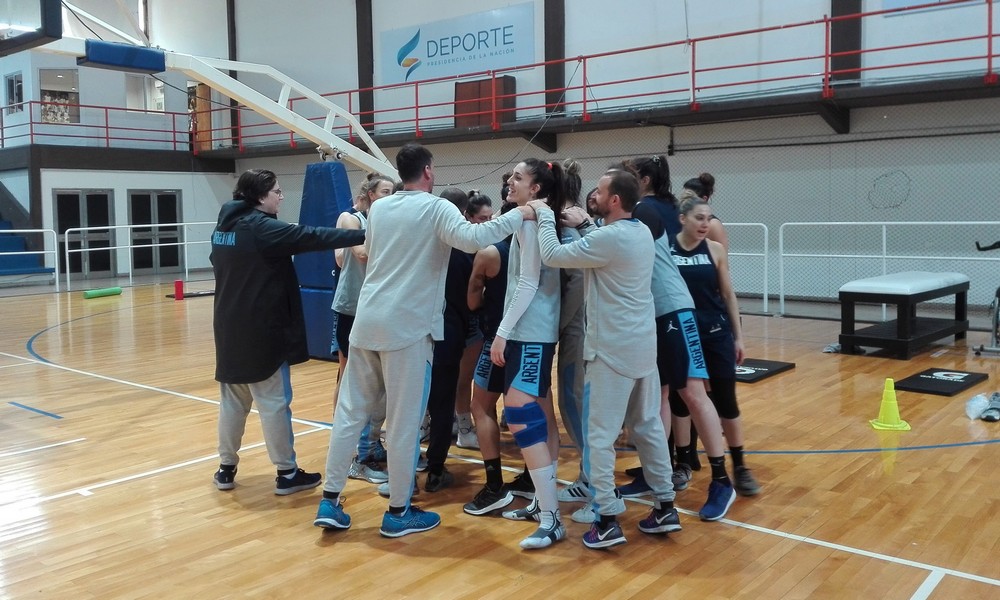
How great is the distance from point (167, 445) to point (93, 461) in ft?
1.53

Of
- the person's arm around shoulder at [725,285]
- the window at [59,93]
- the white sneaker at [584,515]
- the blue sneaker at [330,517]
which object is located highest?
the window at [59,93]

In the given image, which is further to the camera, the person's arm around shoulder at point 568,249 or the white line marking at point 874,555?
the person's arm around shoulder at point 568,249

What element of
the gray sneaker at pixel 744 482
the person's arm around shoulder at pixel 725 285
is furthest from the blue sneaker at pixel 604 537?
the person's arm around shoulder at pixel 725 285

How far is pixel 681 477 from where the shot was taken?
439 cm

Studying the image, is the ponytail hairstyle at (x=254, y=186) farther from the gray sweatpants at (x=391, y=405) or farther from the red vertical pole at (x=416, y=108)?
the red vertical pole at (x=416, y=108)

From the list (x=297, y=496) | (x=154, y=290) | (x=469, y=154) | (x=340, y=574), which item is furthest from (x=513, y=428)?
(x=154, y=290)

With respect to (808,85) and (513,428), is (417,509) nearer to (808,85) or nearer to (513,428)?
(513,428)

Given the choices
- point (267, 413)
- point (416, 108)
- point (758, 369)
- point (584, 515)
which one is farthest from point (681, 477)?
point (416, 108)

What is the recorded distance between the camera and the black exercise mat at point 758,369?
23.6ft

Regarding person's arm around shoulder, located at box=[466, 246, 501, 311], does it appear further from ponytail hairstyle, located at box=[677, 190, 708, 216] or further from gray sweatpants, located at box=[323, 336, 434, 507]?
ponytail hairstyle, located at box=[677, 190, 708, 216]

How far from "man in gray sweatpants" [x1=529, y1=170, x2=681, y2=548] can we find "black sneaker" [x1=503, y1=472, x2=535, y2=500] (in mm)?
704

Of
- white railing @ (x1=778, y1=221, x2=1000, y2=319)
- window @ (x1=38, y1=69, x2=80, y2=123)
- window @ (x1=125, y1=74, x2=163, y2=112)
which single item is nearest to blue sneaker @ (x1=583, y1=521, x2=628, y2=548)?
white railing @ (x1=778, y1=221, x2=1000, y2=319)

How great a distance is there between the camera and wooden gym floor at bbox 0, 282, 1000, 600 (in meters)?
3.28

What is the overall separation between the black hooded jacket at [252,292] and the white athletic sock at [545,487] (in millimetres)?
1463
